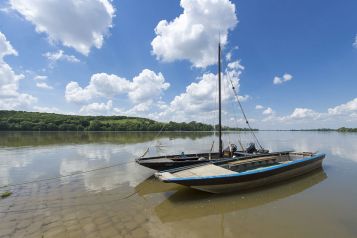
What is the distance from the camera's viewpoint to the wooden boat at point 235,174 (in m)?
8.14

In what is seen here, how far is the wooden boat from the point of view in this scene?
814 cm

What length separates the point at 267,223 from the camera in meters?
6.31

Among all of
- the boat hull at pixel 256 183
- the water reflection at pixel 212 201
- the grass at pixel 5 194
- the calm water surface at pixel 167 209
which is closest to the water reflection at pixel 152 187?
the calm water surface at pixel 167 209

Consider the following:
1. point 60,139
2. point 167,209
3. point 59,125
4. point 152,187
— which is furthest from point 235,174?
point 59,125

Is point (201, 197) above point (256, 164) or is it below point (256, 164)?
below

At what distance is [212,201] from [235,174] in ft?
5.17

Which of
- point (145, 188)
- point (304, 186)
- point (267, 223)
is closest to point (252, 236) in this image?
point (267, 223)

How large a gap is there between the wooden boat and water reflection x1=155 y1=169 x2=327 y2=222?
366 mm

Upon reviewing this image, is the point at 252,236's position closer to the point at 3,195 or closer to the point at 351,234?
the point at 351,234

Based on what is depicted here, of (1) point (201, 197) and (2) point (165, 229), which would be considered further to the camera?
(1) point (201, 197)

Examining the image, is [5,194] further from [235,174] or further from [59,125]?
[59,125]

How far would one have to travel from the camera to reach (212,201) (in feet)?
26.4

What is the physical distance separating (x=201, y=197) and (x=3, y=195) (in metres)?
8.56

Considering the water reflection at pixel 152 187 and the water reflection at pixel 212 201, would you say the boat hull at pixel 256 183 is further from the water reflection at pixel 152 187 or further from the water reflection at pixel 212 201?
the water reflection at pixel 152 187
